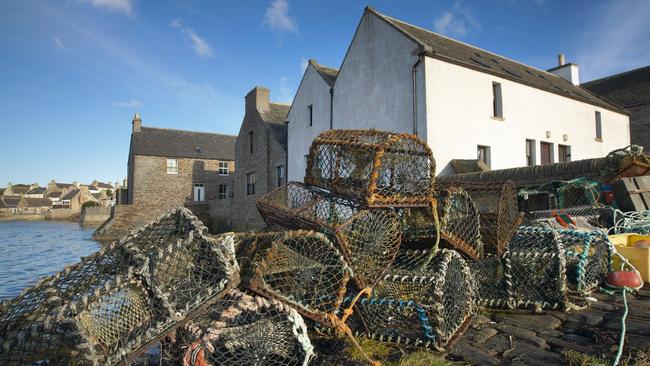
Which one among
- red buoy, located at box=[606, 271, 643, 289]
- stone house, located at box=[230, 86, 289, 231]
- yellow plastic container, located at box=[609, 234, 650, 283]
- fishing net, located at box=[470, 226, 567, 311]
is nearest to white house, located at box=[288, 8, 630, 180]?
stone house, located at box=[230, 86, 289, 231]

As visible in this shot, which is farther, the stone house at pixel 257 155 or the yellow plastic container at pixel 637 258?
the stone house at pixel 257 155

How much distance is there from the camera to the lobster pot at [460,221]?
3.16 meters

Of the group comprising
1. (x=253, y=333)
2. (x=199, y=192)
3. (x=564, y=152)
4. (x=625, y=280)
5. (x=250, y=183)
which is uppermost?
(x=564, y=152)

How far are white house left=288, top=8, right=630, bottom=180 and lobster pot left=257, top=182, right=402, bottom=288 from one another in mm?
8948

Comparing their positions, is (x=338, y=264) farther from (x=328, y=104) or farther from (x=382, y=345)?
(x=328, y=104)

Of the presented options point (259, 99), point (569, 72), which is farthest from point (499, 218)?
point (569, 72)

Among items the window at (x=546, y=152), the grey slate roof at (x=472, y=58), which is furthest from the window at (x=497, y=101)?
the window at (x=546, y=152)

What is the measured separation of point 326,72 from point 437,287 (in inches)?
620

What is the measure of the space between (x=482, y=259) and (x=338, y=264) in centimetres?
152

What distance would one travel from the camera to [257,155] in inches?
776

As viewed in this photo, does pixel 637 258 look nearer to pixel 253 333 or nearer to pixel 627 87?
pixel 253 333

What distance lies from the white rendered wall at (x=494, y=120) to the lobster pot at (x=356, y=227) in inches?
346

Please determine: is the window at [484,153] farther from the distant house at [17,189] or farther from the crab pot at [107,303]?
the distant house at [17,189]

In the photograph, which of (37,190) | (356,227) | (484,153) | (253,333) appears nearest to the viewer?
(253,333)
